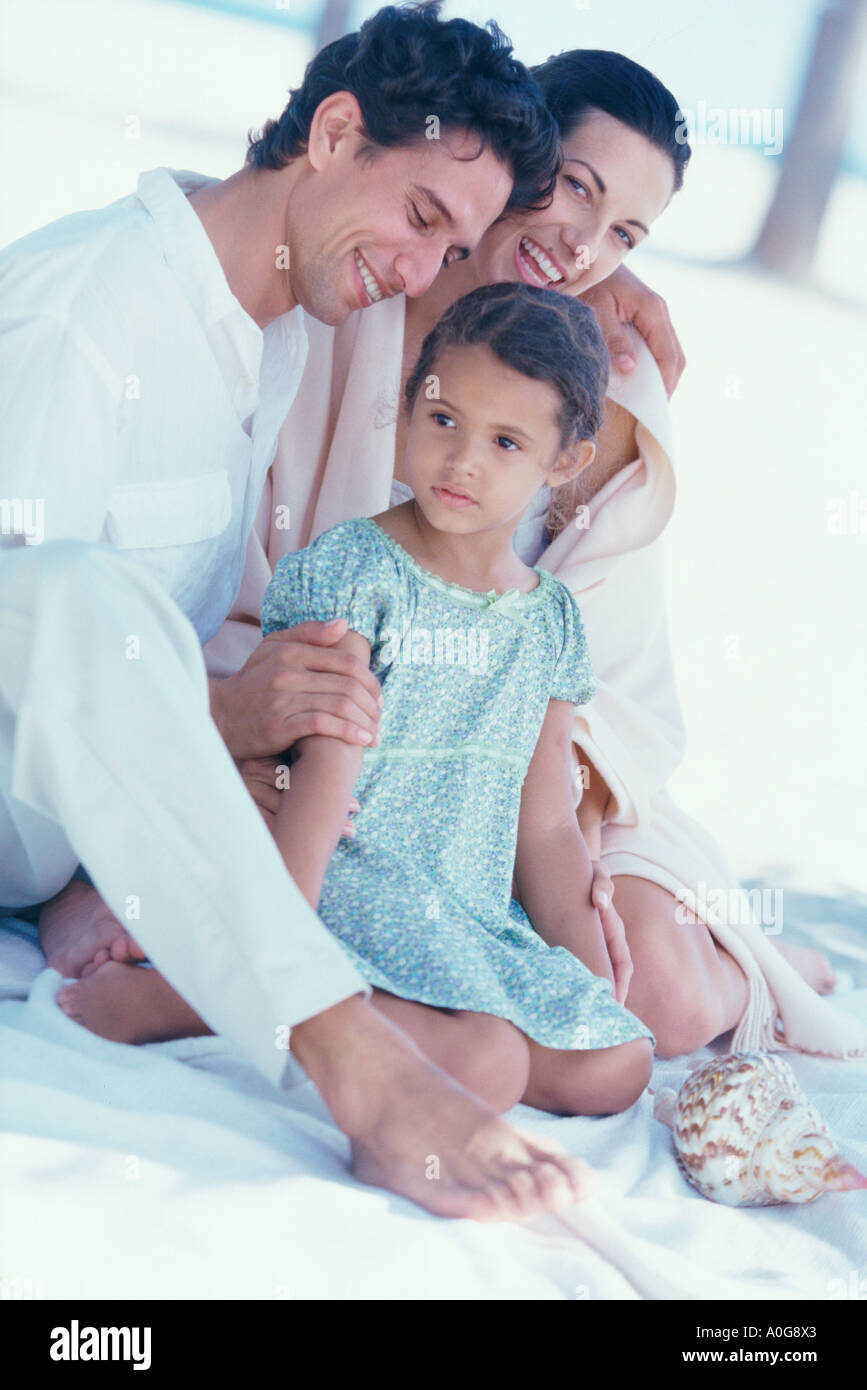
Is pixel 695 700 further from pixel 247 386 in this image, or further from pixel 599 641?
pixel 247 386

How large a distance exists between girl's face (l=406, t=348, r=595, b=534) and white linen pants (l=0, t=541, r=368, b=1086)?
507 millimetres

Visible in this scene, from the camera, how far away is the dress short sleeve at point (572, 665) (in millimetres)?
1643

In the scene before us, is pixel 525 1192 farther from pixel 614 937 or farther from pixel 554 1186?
pixel 614 937

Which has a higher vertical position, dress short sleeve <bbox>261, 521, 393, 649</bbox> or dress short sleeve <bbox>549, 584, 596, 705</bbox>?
dress short sleeve <bbox>261, 521, 393, 649</bbox>

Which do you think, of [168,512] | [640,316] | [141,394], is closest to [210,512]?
[168,512]

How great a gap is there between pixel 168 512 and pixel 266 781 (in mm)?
390

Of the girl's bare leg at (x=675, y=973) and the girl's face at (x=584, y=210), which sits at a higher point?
the girl's face at (x=584, y=210)

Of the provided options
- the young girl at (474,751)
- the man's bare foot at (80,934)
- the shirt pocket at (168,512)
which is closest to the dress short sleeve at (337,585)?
the young girl at (474,751)

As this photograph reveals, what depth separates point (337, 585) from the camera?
1.50 m

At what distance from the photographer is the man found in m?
1.05

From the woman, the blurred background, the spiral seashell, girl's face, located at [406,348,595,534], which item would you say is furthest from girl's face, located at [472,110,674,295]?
the spiral seashell

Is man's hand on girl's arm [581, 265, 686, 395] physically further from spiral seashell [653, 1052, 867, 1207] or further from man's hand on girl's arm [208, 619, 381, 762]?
spiral seashell [653, 1052, 867, 1207]

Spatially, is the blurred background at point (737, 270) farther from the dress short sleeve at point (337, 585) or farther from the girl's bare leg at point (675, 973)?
the dress short sleeve at point (337, 585)

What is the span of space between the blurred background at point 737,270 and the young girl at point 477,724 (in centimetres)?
124
